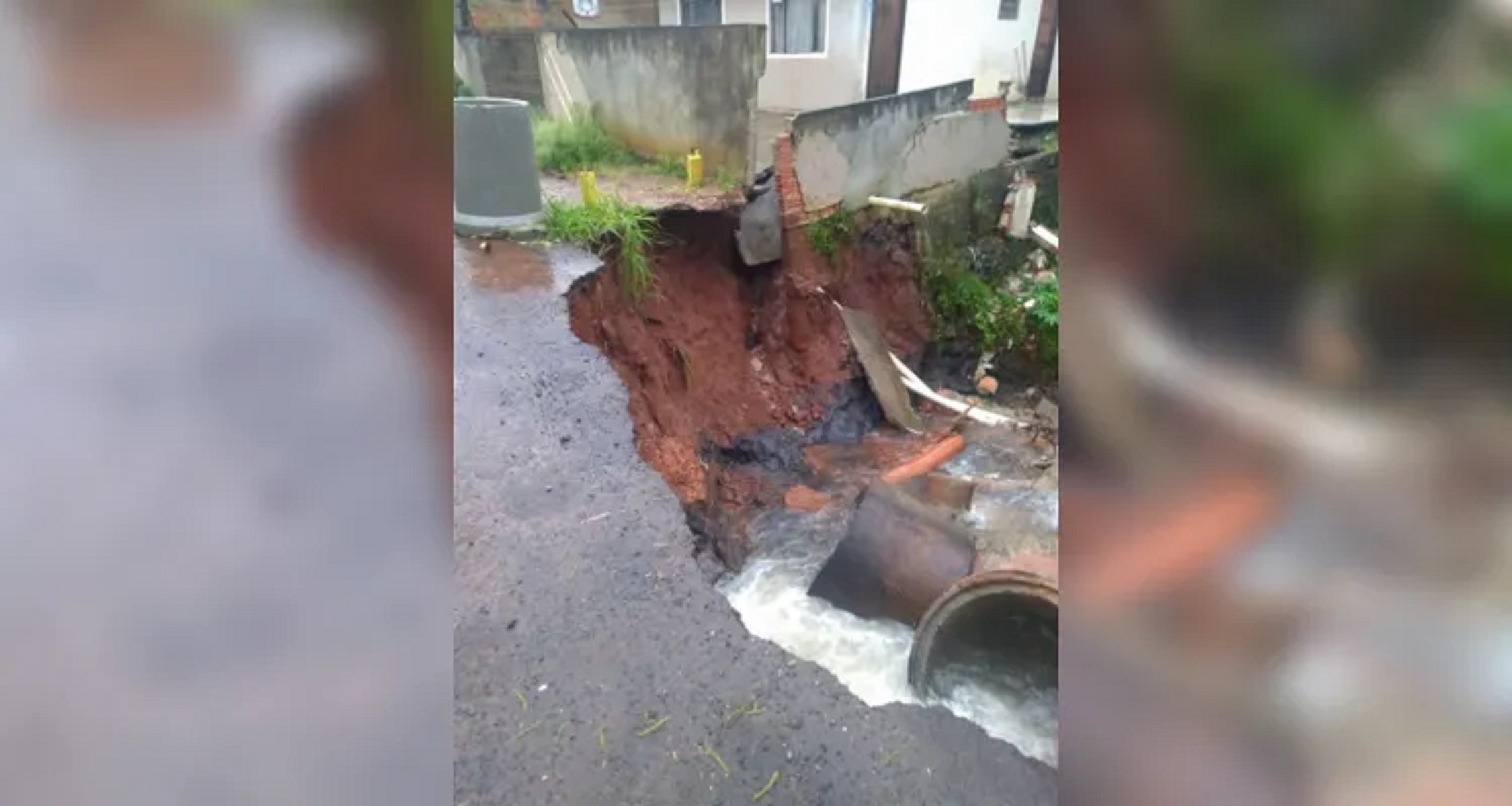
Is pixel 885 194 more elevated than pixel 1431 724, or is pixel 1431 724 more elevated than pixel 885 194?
pixel 1431 724

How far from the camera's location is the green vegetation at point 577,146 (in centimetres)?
1102

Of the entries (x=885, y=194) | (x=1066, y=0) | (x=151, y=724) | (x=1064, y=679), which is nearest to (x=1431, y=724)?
(x=1064, y=679)

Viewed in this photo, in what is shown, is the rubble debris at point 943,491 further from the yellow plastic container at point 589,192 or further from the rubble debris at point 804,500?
the yellow plastic container at point 589,192

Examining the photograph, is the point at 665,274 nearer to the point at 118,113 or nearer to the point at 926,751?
the point at 926,751

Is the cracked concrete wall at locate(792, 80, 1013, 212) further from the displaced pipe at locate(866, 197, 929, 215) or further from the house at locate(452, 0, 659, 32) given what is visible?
the house at locate(452, 0, 659, 32)

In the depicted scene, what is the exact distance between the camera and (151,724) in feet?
1.93

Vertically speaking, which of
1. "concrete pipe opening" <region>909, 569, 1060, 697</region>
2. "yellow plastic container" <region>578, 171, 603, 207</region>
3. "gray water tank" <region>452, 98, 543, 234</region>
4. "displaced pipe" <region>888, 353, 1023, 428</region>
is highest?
"gray water tank" <region>452, 98, 543, 234</region>

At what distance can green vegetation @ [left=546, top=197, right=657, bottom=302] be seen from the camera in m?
7.36

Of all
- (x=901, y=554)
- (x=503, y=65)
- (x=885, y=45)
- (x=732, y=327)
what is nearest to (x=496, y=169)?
(x=732, y=327)

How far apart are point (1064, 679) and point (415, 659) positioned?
0.47m

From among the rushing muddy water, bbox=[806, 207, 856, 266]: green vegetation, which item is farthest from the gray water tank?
the rushing muddy water

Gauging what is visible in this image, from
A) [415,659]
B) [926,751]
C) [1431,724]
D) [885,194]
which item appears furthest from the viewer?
[885,194]

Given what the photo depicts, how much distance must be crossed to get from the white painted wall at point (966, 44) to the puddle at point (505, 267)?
22.9ft

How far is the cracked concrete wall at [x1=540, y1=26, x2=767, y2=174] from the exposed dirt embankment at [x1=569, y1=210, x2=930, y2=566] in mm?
2174
